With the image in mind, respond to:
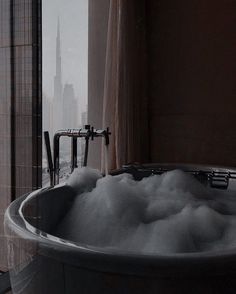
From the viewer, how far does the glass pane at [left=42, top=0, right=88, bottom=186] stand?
1.34 m

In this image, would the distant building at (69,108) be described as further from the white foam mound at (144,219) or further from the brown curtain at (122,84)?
the brown curtain at (122,84)

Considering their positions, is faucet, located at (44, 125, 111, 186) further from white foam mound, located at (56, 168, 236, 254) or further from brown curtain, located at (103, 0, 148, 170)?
brown curtain, located at (103, 0, 148, 170)

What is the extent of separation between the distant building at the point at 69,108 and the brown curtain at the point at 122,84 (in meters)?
0.59

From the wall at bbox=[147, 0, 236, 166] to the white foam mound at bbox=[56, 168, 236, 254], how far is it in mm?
1001

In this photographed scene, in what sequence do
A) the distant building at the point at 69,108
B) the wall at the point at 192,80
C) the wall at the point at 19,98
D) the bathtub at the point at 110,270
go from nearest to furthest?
the bathtub at the point at 110,270 < the wall at the point at 19,98 < the distant building at the point at 69,108 < the wall at the point at 192,80

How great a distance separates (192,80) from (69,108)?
1.33m

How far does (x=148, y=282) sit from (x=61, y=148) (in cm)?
105

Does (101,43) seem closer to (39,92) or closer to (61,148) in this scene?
(61,148)

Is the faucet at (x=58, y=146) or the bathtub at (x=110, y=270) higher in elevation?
the faucet at (x=58, y=146)

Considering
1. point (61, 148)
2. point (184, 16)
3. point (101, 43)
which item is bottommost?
point (61, 148)

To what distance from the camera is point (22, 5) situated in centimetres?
111

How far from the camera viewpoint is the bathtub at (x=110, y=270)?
26.6 inches

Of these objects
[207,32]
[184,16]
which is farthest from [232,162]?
[184,16]

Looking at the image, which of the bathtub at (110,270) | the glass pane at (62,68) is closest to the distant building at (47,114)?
the glass pane at (62,68)
